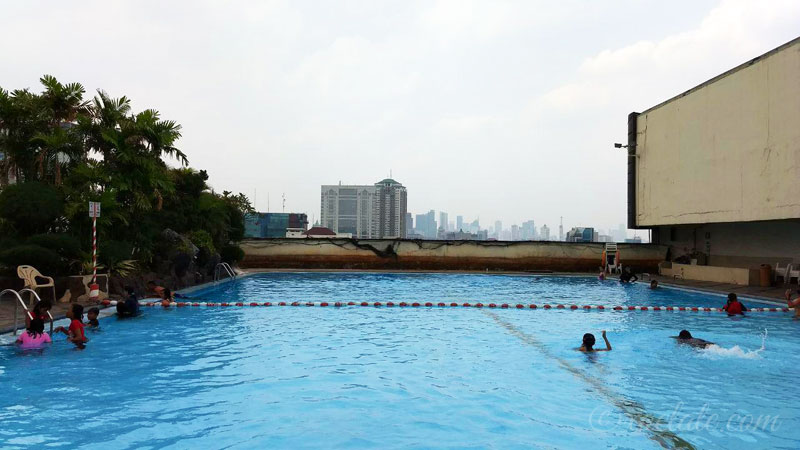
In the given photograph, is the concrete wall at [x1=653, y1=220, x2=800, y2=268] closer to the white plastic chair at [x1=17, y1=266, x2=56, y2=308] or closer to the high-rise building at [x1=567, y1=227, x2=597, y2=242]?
the white plastic chair at [x1=17, y1=266, x2=56, y2=308]

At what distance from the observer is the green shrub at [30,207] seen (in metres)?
15.8

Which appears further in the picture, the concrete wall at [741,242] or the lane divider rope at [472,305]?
the concrete wall at [741,242]

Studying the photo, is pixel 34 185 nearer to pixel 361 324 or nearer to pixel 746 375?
pixel 361 324

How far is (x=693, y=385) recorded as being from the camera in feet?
28.8

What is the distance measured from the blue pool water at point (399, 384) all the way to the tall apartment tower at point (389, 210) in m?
150

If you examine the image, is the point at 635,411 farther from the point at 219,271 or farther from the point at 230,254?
the point at 230,254

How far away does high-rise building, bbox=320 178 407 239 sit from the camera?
167 meters

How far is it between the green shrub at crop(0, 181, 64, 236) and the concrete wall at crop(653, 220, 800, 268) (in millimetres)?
28606

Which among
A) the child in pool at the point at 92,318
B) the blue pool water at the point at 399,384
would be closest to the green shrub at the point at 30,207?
the blue pool water at the point at 399,384

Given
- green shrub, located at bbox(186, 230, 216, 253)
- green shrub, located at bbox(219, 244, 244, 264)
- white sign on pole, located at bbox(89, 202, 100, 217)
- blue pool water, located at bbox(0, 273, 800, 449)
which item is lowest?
blue pool water, located at bbox(0, 273, 800, 449)

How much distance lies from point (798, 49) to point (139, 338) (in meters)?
23.7

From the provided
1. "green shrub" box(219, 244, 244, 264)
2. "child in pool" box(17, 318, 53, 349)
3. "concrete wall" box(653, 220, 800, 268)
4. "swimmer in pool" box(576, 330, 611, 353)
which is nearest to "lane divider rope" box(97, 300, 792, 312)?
"swimmer in pool" box(576, 330, 611, 353)

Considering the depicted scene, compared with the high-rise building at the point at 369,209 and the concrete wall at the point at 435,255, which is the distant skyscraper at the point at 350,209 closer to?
the high-rise building at the point at 369,209

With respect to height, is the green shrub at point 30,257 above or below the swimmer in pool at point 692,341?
above
